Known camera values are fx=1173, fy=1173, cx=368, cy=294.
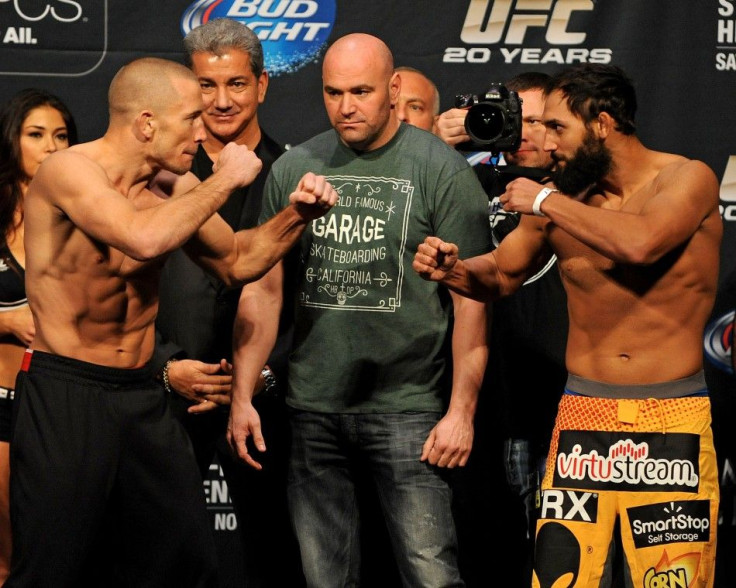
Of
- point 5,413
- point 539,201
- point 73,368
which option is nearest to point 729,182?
point 539,201

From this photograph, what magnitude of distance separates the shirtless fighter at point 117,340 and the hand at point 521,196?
1.49 ft

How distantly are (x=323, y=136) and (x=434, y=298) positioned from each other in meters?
0.57

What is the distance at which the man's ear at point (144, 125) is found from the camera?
2.97m

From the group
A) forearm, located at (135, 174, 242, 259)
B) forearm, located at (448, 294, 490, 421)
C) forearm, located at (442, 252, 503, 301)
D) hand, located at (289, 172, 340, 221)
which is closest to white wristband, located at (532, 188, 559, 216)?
forearm, located at (442, 252, 503, 301)

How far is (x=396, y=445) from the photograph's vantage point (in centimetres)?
313

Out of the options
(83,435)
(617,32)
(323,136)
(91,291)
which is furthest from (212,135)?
(617,32)

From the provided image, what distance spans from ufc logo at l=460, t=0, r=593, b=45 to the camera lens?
3.08 ft

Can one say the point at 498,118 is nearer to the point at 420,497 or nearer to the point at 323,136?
the point at 323,136

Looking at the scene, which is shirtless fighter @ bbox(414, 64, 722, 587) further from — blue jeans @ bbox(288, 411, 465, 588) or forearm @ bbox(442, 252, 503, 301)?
blue jeans @ bbox(288, 411, 465, 588)

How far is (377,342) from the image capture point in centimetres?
315

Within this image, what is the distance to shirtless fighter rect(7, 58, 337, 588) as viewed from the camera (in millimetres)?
2824

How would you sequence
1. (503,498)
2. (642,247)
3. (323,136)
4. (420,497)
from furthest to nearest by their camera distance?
(503,498) < (323,136) < (420,497) < (642,247)

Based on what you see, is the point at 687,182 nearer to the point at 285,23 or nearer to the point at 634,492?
the point at 634,492

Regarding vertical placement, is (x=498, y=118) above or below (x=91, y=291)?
above
